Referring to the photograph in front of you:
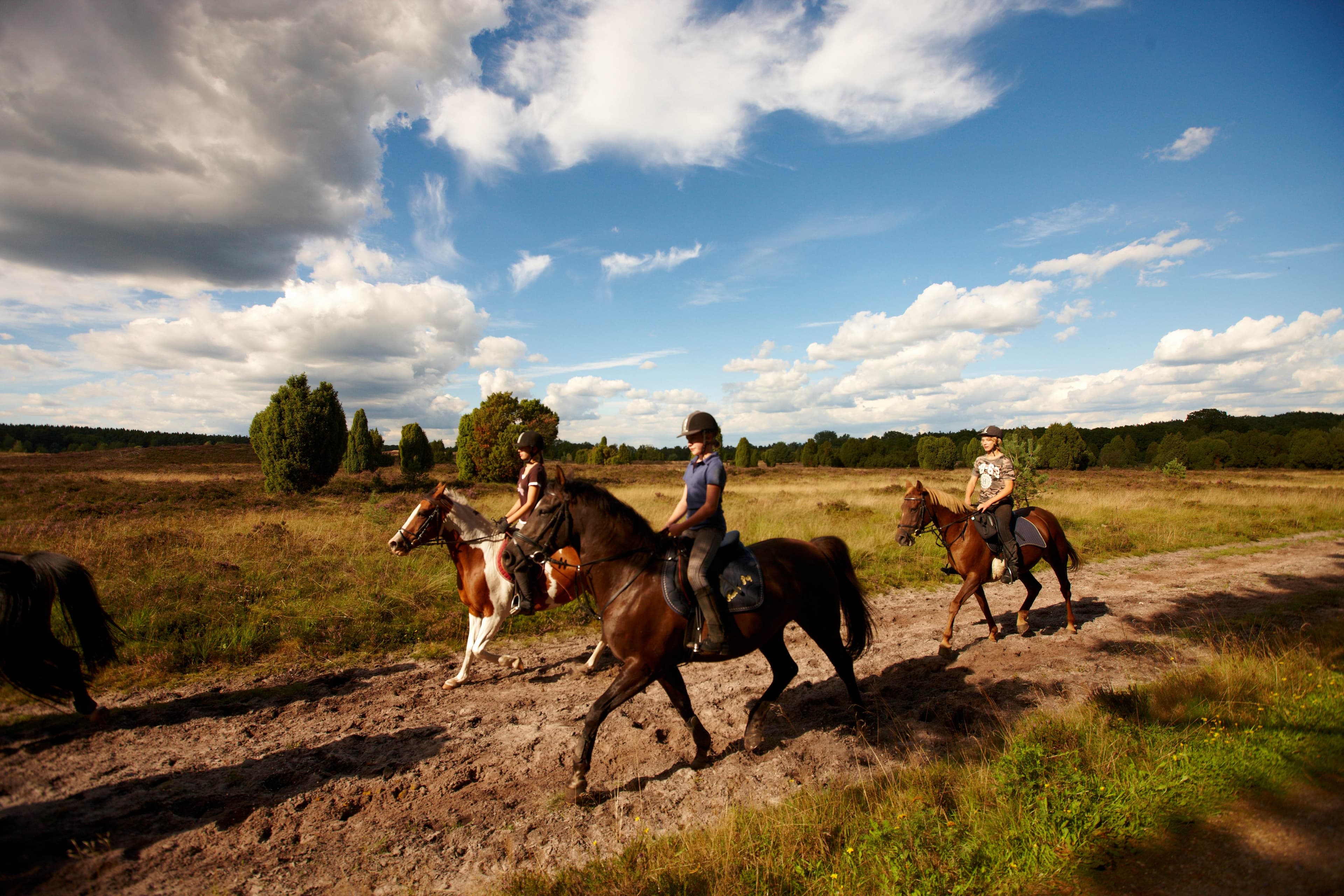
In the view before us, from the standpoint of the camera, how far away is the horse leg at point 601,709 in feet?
13.6

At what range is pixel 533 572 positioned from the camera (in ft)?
15.6

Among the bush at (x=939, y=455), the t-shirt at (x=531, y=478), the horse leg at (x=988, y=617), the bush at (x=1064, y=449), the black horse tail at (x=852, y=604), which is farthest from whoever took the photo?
the bush at (x=939, y=455)

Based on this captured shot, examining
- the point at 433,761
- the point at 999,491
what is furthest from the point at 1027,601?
the point at 433,761

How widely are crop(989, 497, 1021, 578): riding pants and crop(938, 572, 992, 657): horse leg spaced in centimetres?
49

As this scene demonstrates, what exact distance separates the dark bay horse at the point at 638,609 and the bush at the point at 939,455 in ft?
209

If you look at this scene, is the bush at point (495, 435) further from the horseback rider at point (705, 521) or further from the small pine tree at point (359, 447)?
the horseback rider at point (705, 521)

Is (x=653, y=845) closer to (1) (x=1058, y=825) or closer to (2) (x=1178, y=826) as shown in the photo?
(1) (x=1058, y=825)

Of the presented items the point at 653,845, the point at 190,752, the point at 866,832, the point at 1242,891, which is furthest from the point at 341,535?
the point at 1242,891

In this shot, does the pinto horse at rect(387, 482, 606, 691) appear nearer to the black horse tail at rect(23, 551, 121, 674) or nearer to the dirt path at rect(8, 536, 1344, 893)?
the dirt path at rect(8, 536, 1344, 893)

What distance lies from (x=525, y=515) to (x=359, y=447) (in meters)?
48.9

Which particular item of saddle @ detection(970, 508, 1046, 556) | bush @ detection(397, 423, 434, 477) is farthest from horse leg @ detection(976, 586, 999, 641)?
bush @ detection(397, 423, 434, 477)

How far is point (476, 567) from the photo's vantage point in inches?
265

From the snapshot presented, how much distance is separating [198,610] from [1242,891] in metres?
10.2

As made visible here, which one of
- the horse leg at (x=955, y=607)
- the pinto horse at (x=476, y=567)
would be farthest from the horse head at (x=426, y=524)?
the horse leg at (x=955, y=607)
